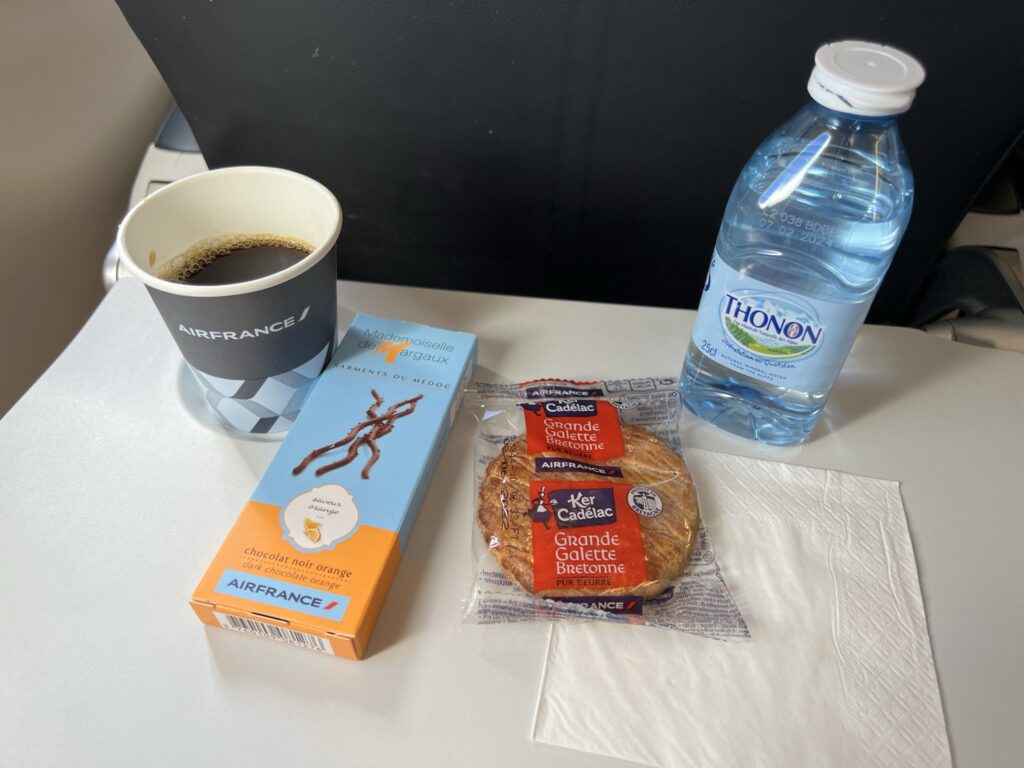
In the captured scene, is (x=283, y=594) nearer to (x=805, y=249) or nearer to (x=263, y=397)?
(x=263, y=397)

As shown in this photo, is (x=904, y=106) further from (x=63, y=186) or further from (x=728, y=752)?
(x=63, y=186)

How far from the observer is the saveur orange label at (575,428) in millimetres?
593

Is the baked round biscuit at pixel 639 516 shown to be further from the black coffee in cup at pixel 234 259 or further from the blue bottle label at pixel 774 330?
the black coffee in cup at pixel 234 259

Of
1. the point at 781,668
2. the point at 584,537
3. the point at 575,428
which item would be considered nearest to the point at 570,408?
the point at 575,428

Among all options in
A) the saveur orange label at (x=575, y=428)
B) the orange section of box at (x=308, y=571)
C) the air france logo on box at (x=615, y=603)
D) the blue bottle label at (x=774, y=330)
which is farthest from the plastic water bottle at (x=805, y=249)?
the orange section of box at (x=308, y=571)

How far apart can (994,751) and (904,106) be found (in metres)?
0.41

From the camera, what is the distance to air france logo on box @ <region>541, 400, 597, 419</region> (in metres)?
0.62

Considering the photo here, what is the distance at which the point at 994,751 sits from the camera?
0.47 meters

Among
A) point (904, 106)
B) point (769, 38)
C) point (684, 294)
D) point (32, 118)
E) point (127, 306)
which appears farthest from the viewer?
point (32, 118)

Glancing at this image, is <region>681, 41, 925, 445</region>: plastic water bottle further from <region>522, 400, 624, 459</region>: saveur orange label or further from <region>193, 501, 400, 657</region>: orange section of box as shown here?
<region>193, 501, 400, 657</region>: orange section of box

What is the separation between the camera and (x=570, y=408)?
2.04 feet

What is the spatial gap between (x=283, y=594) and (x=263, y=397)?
18cm

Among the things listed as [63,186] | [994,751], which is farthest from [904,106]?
[63,186]

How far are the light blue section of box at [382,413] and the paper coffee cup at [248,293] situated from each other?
0.11 ft
